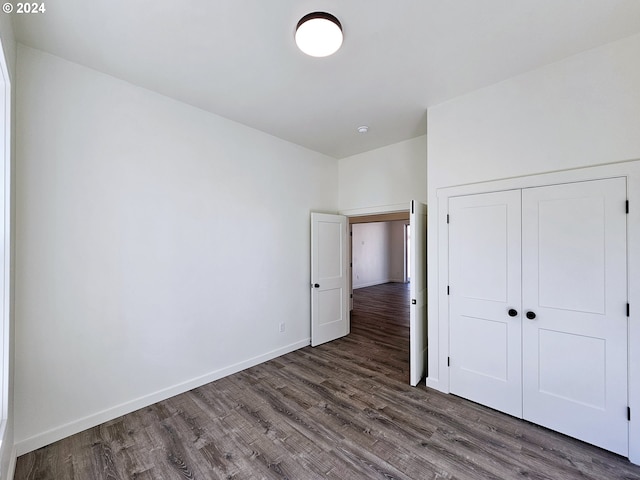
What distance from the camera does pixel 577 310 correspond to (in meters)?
2.17

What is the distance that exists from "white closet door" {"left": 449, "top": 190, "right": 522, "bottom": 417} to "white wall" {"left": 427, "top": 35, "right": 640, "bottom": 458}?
0.18m

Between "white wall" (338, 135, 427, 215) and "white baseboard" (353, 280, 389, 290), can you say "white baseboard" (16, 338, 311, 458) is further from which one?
"white baseboard" (353, 280, 389, 290)

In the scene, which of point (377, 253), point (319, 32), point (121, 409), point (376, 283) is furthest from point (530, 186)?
point (376, 283)

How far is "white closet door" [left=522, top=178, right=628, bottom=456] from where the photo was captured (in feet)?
6.63

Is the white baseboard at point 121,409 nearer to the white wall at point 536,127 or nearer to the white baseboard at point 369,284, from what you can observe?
the white wall at point 536,127

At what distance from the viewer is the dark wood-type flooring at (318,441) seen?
1.88 metres

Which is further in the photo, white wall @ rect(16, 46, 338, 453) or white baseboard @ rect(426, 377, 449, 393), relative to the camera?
white baseboard @ rect(426, 377, 449, 393)

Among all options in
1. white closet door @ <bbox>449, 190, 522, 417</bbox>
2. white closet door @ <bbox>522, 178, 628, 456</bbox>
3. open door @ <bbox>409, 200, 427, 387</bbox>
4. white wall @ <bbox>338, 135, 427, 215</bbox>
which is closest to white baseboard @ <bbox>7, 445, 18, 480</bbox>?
open door @ <bbox>409, 200, 427, 387</bbox>

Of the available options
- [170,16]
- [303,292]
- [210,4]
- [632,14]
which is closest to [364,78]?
[210,4]

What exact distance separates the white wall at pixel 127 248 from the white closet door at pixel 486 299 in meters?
2.28

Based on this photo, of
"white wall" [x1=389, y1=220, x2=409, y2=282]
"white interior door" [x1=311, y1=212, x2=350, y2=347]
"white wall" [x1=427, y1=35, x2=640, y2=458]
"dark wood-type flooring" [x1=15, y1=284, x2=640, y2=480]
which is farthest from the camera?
"white wall" [x1=389, y1=220, x2=409, y2=282]

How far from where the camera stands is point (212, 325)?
3.12 metres

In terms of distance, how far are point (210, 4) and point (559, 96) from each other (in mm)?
2744

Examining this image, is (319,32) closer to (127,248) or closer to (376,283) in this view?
(127,248)
